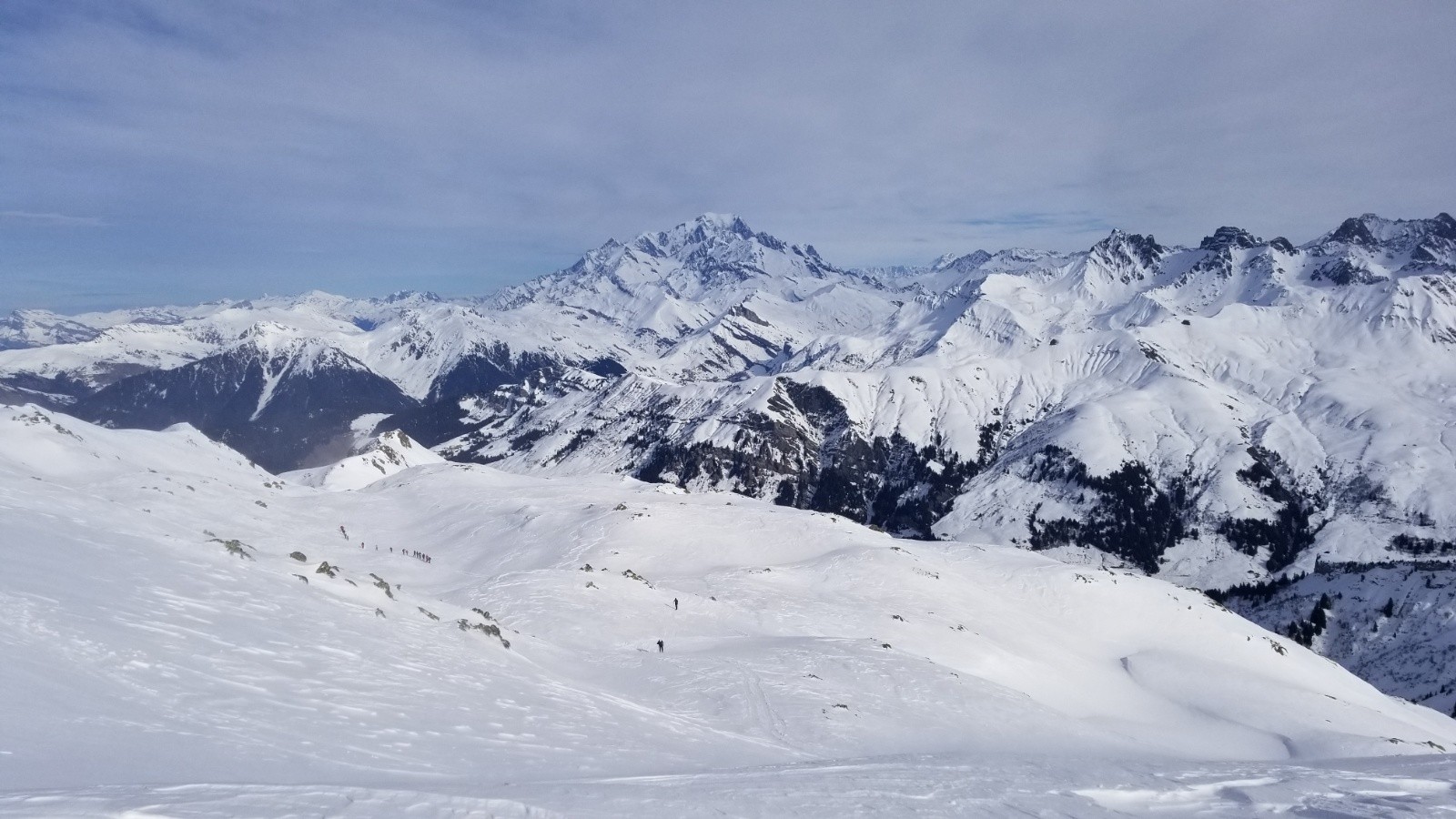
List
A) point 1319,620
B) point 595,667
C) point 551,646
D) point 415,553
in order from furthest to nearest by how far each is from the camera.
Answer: point 1319,620
point 415,553
point 551,646
point 595,667

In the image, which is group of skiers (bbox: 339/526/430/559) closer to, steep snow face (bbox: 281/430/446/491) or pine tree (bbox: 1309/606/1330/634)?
steep snow face (bbox: 281/430/446/491)

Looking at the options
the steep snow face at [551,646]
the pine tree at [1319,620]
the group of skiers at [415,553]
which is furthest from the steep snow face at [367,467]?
the pine tree at [1319,620]

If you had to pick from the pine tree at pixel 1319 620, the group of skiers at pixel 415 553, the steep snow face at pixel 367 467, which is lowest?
the pine tree at pixel 1319 620

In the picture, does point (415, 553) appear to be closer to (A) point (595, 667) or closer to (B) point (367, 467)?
(A) point (595, 667)

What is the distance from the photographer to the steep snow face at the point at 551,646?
520 inches

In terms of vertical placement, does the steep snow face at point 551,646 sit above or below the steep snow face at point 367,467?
below

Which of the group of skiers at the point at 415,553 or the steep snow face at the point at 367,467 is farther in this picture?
the steep snow face at the point at 367,467

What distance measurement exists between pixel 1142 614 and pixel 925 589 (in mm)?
24845

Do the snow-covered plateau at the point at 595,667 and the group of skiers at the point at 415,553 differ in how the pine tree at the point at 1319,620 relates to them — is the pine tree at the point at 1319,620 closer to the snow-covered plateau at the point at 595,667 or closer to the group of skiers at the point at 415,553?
the snow-covered plateau at the point at 595,667

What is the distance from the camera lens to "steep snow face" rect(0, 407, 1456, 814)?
43.3ft

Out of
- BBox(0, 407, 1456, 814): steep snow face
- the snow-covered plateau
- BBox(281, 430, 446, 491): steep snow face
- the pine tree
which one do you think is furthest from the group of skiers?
the pine tree

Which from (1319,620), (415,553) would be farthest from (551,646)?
(1319,620)

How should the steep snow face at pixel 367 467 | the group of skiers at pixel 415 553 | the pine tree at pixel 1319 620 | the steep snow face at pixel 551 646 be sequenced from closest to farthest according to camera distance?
the steep snow face at pixel 551 646 < the group of skiers at pixel 415 553 < the steep snow face at pixel 367 467 < the pine tree at pixel 1319 620

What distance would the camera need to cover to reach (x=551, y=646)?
3119 centimetres
